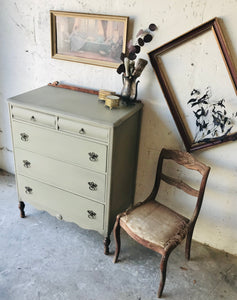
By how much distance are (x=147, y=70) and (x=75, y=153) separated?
2.72ft

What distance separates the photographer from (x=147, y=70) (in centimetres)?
233

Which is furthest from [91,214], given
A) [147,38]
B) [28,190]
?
[147,38]

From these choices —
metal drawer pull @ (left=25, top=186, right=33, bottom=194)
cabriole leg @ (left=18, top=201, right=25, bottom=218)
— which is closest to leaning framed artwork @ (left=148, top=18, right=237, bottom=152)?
metal drawer pull @ (left=25, top=186, right=33, bottom=194)

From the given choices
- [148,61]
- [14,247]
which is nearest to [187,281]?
[14,247]

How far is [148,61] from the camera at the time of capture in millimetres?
2301

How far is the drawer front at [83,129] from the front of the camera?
6.81 ft

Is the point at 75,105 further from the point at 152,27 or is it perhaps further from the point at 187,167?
A: the point at 187,167

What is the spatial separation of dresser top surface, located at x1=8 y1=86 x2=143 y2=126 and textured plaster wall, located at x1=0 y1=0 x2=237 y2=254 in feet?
0.62

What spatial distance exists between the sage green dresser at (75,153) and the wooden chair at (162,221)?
0.21 m

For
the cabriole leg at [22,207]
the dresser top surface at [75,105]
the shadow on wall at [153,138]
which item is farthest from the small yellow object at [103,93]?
the cabriole leg at [22,207]

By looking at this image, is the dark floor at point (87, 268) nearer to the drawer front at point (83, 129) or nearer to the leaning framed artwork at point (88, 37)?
the drawer front at point (83, 129)

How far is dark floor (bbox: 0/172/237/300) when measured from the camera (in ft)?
7.15

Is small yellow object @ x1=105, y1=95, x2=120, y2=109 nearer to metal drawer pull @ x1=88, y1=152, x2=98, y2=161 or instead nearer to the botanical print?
metal drawer pull @ x1=88, y1=152, x2=98, y2=161

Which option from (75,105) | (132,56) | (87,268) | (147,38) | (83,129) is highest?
(147,38)
